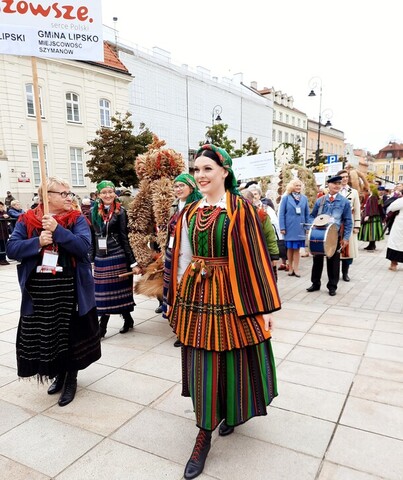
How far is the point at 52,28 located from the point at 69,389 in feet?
9.14

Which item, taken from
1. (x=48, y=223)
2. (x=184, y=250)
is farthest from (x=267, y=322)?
(x=48, y=223)

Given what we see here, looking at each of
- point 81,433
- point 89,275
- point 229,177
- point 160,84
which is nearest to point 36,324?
point 89,275

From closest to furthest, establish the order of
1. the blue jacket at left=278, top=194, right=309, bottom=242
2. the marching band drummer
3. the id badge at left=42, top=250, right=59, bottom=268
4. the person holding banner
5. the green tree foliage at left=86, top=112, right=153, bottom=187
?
the id badge at left=42, top=250, right=59, bottom=268 < the marching band drummer < the person holding banner < the blue jacket at left=278, top=194, right=309, bottom=242 < the green tree foliage at left=86, top=112, right=153, bottom=187

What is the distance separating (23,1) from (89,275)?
78.4 inches

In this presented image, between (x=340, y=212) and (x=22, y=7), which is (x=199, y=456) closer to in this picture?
(x=22, y=7)

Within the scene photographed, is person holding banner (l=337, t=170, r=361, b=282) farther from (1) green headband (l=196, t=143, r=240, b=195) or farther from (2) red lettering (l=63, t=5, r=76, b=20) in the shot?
(2) red lettering (l=63, t=5, r=76, b=20)

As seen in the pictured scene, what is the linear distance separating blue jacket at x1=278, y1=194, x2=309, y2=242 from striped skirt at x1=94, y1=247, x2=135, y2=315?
4150 mm

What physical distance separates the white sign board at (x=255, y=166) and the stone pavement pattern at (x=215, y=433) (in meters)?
3.99

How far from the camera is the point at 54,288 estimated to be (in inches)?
115

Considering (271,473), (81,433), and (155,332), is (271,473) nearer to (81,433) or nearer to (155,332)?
(81,433)

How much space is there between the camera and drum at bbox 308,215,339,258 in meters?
5.98

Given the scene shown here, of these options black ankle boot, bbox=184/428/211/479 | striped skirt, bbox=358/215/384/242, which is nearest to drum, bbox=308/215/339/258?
black ankle boot, bbox=184/428/211/479

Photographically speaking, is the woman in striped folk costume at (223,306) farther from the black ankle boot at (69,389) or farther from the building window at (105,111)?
the building window at (105,111)

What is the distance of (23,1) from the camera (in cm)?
251
